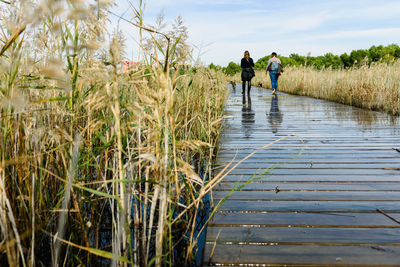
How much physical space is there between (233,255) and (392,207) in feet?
3.37

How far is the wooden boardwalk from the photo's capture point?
57.0 inches

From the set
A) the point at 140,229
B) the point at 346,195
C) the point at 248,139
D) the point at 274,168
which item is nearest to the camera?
the point at 140,229

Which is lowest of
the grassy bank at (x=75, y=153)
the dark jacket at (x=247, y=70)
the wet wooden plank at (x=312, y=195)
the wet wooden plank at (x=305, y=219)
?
the wet wooden plank at (x=305, y=219)

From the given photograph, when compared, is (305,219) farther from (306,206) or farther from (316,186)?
(316,186)

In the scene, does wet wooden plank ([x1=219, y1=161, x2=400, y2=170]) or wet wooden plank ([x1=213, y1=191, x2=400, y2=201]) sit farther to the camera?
wet wooden plank ([x1=219, y1=161, x2=400, y2=170])

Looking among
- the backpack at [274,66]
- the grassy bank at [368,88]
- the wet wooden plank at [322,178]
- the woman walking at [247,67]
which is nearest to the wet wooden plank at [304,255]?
the wet wooden plank at [322,178]

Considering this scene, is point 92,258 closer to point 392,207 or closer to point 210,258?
point 210,258

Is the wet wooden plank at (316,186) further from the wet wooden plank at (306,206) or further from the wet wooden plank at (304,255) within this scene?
the wet wooden plank at (304,255)

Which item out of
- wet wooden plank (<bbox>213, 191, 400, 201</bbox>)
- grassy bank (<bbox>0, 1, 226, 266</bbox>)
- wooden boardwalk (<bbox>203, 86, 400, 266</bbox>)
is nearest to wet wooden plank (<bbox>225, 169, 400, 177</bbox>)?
wooden boardwalk (<bbox>203, 86, 400, 266</bbox>)

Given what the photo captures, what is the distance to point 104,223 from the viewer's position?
1912 millimetres

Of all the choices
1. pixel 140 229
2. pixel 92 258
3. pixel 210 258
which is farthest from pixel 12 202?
pixel 210 258

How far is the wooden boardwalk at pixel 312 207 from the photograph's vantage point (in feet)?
4.75

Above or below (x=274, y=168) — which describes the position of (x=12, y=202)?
above

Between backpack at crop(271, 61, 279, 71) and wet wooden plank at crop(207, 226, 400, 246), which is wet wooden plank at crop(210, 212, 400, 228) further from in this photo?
backpack at crop(271, 61, 279, 71)
